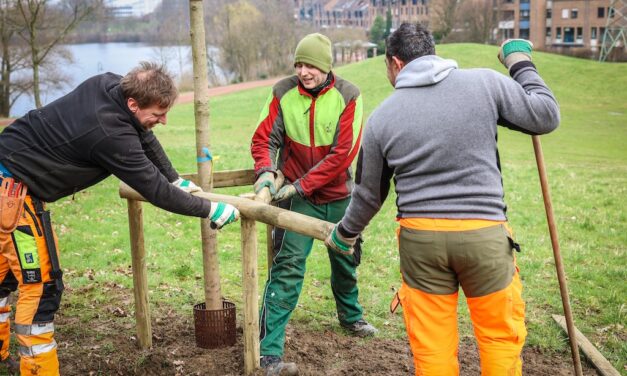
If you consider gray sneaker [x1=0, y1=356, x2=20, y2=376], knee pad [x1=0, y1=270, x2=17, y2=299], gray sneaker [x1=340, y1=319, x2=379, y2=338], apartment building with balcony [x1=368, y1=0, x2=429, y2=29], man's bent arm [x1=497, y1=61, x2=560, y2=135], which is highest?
apartment building with balcony [x1=368, y1=0, x2=429, y2=29]

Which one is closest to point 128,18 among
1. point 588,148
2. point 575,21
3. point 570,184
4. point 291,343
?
→ point 575,21

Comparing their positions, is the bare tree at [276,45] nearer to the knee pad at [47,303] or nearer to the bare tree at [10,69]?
the bare tree at [10,69]

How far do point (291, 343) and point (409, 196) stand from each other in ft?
7.63

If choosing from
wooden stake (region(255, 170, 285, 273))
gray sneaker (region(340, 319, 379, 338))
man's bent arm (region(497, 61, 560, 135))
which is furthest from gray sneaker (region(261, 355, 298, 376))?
man's bent arm (region(497, 61, 560, 135))

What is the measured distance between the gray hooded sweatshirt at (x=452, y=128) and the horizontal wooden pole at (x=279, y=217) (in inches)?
33.0

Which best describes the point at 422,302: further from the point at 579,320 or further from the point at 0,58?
the point at 0,58

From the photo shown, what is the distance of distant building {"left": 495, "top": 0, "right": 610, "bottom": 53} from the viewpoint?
6394 centimetres

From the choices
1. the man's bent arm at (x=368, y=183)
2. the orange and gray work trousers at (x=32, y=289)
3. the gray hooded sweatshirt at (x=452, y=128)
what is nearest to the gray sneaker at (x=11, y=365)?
the orange and gray work trousers at (x=32, y=289)

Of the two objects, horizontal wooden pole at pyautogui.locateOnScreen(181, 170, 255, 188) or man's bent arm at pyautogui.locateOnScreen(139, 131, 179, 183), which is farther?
horizontal wooden pole at pyautogui.locateOnScreen(181, 170, 255, 188)

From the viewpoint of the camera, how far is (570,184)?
1250 centimetres

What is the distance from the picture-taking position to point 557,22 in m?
67.0

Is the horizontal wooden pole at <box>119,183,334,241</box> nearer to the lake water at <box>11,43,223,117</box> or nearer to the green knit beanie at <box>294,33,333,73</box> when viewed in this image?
the green knit beanie at <box>294,33,333,73</box>

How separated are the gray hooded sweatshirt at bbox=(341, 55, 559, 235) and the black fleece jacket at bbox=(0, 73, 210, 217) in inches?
59.2

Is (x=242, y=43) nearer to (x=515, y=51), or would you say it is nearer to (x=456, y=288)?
(x=515, y=51)
